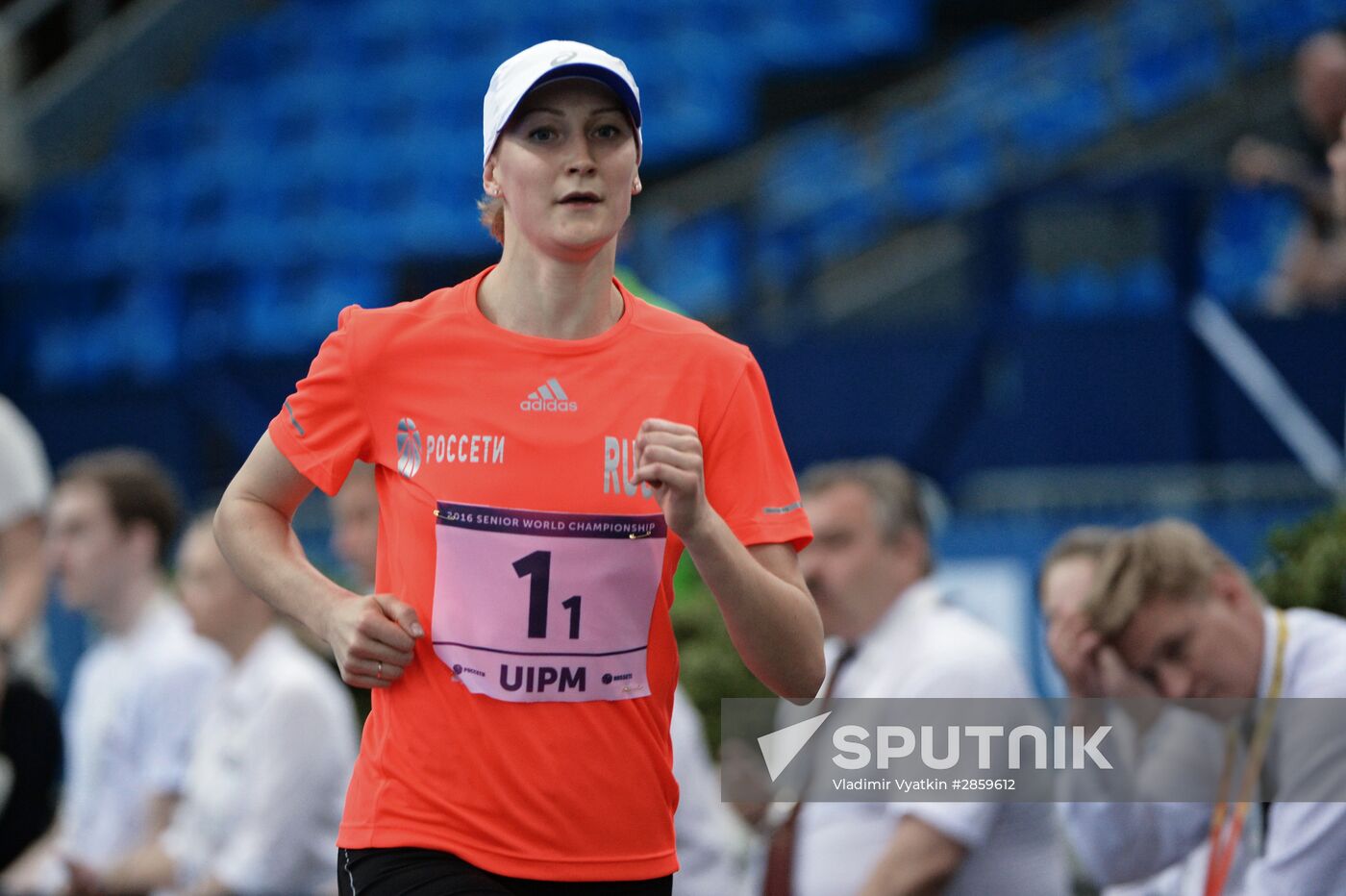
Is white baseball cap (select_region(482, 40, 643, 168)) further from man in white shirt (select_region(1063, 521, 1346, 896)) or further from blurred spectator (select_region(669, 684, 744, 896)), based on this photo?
blurred spectator (select_region(669, 684, 744, 896))

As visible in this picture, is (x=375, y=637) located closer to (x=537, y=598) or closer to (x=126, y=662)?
(x=537, y=598)

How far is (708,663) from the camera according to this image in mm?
6422

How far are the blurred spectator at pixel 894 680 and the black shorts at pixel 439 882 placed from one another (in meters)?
1.65

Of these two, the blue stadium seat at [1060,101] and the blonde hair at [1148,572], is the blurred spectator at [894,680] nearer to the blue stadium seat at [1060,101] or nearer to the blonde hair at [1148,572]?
the blonde hair at [1148,572]

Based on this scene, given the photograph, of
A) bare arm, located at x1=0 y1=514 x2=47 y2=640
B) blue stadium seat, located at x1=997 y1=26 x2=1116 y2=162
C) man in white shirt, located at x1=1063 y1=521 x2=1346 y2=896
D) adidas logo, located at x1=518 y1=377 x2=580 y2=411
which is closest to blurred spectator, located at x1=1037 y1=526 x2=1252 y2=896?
man in white shirt, located at x1=1063 y1=521 x2=1346 y2=896

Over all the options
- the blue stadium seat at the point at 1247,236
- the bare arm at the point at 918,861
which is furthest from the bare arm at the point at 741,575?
the blue stadium seat at the point at 1247,236

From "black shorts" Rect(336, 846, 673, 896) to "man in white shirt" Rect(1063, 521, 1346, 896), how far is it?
1.50 m

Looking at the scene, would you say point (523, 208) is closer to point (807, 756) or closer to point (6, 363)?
point (807, 756)

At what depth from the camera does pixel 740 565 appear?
256cm

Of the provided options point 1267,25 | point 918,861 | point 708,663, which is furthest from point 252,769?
point 1267,25

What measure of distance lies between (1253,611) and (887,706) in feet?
3.27

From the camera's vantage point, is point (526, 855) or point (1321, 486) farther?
point (1321, 486)

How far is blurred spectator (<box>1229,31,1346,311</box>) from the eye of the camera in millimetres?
7574

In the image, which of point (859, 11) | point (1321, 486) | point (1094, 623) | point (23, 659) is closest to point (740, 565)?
point (1094, 623)
